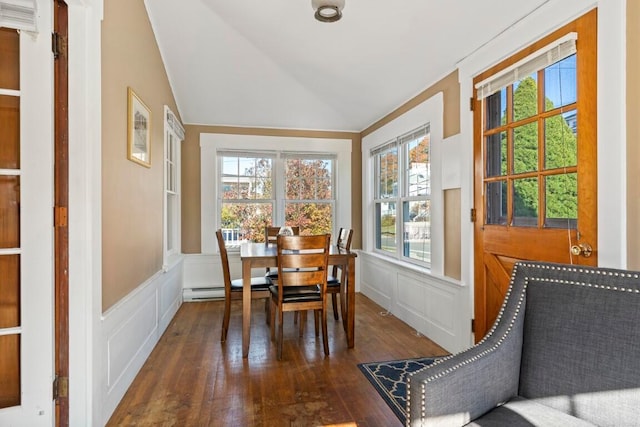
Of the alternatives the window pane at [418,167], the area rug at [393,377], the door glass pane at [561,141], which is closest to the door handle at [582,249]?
the door glass pane at [561,141]

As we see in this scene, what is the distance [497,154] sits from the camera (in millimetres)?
2457

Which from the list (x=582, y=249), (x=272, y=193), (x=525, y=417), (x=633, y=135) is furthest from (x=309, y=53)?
(x=525, y=417)

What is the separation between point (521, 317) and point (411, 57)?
7.54ft

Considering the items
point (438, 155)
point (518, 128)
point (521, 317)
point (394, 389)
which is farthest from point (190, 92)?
point (521, 317)

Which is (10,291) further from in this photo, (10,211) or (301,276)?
(301,276)

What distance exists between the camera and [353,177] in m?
5.11

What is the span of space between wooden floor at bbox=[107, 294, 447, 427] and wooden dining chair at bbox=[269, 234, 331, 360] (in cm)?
25

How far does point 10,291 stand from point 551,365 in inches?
92.9

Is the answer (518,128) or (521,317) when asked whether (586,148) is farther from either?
(521,317)

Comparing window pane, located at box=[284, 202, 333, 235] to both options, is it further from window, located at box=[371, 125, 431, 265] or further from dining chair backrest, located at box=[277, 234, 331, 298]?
dining chair backrest, located at box=[277, 234, 331, 298]

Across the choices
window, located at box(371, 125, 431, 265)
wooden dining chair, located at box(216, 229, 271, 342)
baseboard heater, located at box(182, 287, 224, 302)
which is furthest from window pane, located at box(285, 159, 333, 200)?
wooden dining chair, located at box(216, 229, 271, 342)

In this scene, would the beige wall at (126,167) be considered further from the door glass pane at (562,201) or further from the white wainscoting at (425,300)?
the door glass pane at (562,201)

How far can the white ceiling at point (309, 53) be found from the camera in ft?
8.27

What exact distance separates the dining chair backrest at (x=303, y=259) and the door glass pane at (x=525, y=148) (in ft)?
4.58
